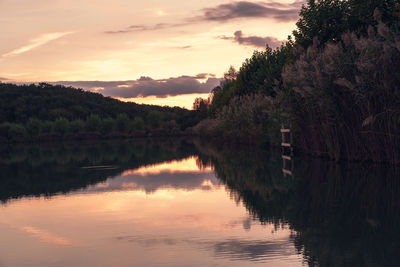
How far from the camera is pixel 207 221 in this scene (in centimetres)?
1111

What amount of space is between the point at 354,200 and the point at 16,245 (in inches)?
312

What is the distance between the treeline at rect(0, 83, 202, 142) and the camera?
10012 cm

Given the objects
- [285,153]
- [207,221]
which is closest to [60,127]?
[285,153]

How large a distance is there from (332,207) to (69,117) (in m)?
120

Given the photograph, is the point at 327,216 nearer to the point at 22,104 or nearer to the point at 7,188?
the point at 7,188

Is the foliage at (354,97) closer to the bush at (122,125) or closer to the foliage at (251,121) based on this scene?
the foliage at (251,121)

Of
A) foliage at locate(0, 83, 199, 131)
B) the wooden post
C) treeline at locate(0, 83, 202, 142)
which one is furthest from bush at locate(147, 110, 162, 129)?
the wooden post

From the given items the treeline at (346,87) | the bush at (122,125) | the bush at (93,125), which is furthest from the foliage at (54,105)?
the treeline at (346,87)

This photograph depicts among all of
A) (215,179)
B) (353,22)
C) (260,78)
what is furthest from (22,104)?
(215,179)

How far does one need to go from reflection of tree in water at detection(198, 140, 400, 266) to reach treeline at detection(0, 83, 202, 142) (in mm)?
79973

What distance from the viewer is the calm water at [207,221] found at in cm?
812

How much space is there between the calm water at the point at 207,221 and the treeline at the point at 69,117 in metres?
80.8

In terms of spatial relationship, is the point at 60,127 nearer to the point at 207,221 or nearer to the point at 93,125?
the point at 93,125

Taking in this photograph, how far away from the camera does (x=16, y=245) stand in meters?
9.22
